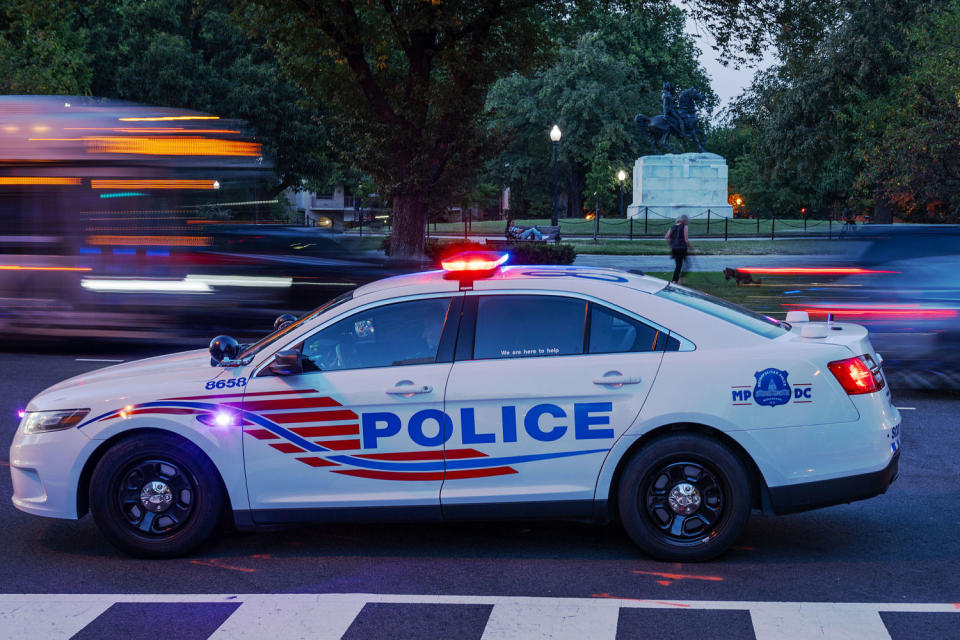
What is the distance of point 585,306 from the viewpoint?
230 inches

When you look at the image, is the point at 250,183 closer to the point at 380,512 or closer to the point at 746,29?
the point at 380,512

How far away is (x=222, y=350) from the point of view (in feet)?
19.7

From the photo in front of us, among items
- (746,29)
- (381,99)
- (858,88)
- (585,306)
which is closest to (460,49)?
(381,99)

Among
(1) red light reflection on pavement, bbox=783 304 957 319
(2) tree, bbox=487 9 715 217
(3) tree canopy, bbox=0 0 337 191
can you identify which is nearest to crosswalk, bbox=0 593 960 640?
(1) red light reflection on pavement, bbox=783 304 957 319

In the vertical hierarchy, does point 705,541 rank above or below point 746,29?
below

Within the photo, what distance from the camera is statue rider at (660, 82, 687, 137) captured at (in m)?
53.7

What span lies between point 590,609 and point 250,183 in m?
11.9

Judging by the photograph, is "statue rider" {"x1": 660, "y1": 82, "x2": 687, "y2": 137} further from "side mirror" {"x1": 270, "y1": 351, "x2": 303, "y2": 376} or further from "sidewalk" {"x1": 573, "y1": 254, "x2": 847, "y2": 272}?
"side mirror" {"x1": 270, "y1": 351, "x2": 303, "y2": 376}

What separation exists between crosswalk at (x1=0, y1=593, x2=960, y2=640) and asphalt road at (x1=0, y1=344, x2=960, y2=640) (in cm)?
1

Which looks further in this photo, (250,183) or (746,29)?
(746,29)

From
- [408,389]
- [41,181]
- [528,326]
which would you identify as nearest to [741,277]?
[41,181]

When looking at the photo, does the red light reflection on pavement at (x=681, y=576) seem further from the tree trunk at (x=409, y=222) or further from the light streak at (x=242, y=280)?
the tree trunk at (x=409, y=222)

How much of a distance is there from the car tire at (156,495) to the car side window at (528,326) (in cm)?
162

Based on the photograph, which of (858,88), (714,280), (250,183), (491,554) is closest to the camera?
(491,554)
